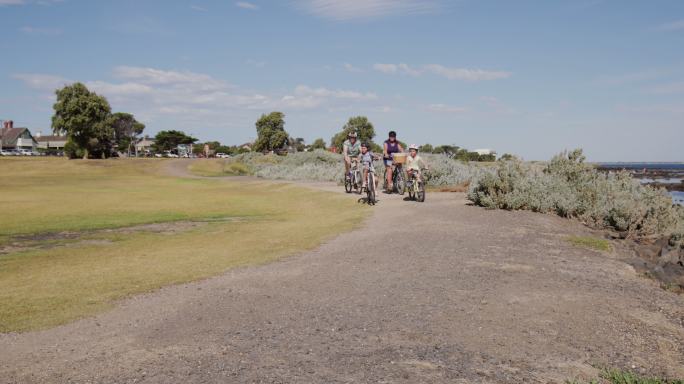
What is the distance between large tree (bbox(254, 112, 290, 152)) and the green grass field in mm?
91679

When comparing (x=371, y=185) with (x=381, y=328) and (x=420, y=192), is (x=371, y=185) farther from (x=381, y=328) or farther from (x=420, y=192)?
(x=381, y=328)

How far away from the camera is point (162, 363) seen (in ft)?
17.2

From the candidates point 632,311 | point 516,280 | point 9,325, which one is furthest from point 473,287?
point 9,325

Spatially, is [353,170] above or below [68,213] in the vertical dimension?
above

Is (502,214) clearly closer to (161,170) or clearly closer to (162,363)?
(162,363)

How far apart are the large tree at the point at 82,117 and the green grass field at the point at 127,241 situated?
194 feet

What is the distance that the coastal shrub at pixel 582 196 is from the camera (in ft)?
48.1

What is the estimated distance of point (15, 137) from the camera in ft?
464

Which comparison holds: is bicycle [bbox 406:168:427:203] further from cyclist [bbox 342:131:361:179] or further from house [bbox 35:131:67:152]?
house [bbox 35:131:67:152]

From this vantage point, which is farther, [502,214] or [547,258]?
[502,214]

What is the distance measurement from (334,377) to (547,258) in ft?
21.9

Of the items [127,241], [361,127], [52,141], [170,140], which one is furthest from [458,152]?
[52,141]

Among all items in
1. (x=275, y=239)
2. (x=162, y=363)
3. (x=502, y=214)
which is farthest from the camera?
(x=502, y=214)

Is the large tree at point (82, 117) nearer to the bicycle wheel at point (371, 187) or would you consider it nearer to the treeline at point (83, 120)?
the treeline at point (83, 120)
